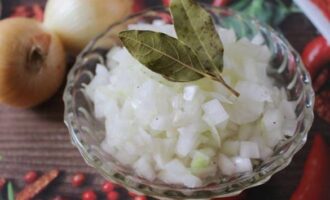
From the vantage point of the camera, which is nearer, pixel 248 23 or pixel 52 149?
pixel 52 149

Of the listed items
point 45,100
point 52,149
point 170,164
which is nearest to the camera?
point 170,164

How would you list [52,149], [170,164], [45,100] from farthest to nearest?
[45,100] < [52,149] < [170,164]

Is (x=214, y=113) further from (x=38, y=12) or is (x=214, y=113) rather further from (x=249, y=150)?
(x=38, y=12)

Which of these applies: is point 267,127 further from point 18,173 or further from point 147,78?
point 18,173

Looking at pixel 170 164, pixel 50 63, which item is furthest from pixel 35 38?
pixel 170 164

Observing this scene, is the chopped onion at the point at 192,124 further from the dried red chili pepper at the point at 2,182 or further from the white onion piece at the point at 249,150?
the dried red chili pepper at the point at 2,182

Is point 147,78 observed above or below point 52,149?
above

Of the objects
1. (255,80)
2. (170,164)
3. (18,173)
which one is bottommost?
(18,173)
